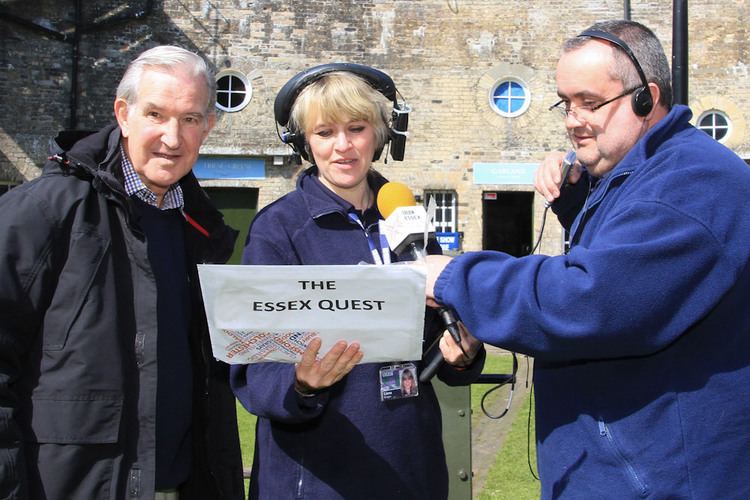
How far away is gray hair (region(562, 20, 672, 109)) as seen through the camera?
237cm

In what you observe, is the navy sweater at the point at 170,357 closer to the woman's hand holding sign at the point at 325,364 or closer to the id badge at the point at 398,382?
the woman's hand holding sign at the point at 325,364

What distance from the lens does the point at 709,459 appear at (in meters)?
2.08

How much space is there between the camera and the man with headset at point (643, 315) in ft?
6.55

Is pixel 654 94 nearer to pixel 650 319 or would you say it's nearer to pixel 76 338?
pixel 650 319

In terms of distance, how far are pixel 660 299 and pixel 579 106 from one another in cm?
77

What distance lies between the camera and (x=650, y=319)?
199 cm

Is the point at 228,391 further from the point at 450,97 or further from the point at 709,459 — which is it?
the point at 450,97

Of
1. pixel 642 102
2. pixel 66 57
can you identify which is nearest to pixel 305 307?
pixel 642 102

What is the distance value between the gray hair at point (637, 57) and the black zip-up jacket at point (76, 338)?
1.73 m

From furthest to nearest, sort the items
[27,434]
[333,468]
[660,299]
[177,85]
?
[177,85] < [333,468] < [27,434] < [660,299]

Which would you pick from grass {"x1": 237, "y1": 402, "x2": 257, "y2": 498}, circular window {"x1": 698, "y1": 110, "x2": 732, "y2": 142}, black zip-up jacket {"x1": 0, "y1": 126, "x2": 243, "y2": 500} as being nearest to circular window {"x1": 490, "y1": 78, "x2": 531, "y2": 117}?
circular window {"x1": 698, "y1": 110, "x2": 732, "y2": 142}

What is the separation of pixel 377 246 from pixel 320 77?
0.68m

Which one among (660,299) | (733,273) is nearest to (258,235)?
(660,299)

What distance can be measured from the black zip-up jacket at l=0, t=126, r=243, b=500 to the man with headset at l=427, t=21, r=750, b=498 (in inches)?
43.8
